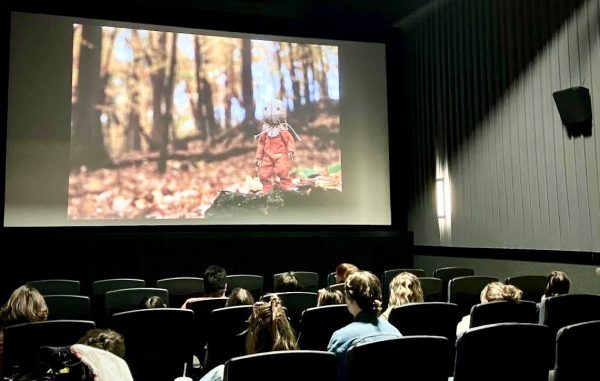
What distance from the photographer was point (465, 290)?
5184mm

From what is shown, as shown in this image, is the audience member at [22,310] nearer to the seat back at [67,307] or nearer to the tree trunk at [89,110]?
the seat back at [67,307]

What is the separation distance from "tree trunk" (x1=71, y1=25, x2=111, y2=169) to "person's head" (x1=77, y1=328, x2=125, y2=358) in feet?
19.6

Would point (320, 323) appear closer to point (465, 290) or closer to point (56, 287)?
point (465, 290)

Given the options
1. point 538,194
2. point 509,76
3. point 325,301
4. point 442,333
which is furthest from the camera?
point 509,76

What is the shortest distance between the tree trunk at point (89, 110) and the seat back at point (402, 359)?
653 cm

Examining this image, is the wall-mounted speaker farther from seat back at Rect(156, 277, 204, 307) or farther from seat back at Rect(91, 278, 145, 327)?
seat back at Rect(91, 278, 145, 327)

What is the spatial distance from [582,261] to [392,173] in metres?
3.86

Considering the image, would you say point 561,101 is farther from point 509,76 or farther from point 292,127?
point 292,127

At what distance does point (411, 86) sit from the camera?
9828 millimetres

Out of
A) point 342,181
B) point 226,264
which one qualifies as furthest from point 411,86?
point 226,264

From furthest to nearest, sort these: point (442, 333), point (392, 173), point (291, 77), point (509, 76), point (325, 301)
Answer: point (392, 173), point (291, 77), point (509, 76), point (325, 301), point (442, 333)

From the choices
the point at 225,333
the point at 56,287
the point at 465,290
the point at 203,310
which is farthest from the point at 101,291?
the point at 465,290

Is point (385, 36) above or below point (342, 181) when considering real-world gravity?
above

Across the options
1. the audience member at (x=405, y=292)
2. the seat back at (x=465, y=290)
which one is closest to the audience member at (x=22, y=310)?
the audience member at (x=405, y=292)
